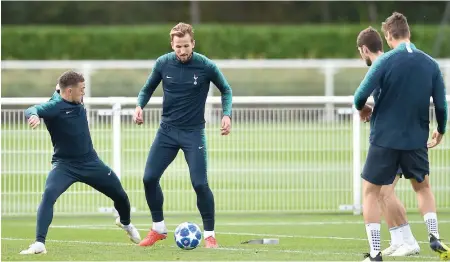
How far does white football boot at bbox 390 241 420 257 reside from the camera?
10.8m

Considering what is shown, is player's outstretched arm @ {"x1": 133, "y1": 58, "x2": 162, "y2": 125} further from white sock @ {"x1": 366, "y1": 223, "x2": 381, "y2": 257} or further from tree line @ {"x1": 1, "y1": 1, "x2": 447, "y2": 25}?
tree line @ {"x1": 1, "y1": 1, "x2": 447, "y2": 25}

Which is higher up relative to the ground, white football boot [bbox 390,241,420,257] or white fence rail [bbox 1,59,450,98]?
white fence rail [bbox 1,59,450,98]

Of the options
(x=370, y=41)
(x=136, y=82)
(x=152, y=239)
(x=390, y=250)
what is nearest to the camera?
(x=370, y=41)

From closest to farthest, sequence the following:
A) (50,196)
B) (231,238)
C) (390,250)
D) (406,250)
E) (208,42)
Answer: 1. (406,250)
2. (390,250)
3. (50,196)
4. (231,238)
5. (208,42)

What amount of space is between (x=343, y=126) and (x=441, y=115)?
16.3 ft

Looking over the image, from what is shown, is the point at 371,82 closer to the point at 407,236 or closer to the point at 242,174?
the point at 407,236

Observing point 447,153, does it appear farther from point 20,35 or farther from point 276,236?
point 20,35

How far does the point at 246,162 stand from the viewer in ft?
50.4

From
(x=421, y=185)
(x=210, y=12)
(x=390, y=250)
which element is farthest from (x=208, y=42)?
(x=421, y=185)

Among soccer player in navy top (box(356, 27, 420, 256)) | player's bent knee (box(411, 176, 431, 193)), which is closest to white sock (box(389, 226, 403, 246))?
soccer player in navy top (box(356, 27, 420, 256))

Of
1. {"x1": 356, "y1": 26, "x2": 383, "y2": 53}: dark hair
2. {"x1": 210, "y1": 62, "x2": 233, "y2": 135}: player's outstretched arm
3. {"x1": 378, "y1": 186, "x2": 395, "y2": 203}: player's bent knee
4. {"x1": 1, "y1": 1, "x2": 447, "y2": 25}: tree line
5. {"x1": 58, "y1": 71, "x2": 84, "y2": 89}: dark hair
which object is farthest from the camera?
{"x1": 1, "y1": 1, "x2": 447, "y2": 25}: tree line

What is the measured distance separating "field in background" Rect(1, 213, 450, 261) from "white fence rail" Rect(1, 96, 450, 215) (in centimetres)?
27

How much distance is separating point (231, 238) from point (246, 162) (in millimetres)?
2583

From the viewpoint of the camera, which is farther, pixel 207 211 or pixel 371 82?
pixel 207 211
